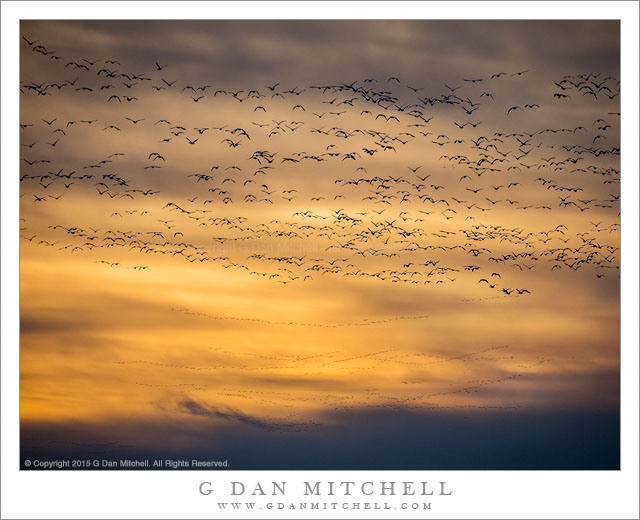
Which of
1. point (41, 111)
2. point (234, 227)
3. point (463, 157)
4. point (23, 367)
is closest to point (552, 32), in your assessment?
point (463, 157)

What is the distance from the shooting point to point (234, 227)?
6332 millimetres

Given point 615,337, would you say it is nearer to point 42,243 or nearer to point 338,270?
point 338,270

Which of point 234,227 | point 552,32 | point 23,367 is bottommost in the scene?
point 23,367

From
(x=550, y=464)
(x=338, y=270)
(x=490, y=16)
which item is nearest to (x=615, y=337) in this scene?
(x=550, y=464)

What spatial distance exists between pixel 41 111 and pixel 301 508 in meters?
3.74

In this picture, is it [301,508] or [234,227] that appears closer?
[301,508]

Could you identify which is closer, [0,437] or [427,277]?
[0,437]

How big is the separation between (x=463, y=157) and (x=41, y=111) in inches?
135

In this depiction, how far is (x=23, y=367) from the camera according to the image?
6188mm

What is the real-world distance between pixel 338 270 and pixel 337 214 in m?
0.46

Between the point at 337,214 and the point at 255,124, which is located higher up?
the point at 255,124

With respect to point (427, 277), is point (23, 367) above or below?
below

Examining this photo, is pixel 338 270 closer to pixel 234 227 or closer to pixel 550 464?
pixel 234 227

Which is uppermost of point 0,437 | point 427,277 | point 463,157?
point 463,157
